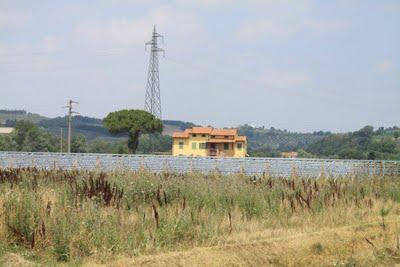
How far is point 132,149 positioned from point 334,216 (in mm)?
59472

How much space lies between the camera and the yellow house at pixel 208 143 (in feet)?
272

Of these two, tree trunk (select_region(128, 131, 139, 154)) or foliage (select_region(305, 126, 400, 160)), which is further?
foliage (select_region(305, 126, 400, 160))

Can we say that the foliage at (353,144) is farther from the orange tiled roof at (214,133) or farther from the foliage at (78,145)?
the foliage at (78,145)

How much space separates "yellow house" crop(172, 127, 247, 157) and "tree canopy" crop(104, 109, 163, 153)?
10.9m

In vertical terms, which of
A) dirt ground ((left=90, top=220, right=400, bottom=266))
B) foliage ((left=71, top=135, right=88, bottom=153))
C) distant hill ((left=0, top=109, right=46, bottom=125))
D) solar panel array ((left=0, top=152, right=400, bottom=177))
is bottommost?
dirt ground ((left=90, top=220, right=400, bottom=266))

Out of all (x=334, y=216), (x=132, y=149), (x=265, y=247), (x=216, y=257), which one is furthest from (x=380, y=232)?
(x=132, y=149)

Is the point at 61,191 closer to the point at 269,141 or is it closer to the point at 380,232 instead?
the point at 380,232

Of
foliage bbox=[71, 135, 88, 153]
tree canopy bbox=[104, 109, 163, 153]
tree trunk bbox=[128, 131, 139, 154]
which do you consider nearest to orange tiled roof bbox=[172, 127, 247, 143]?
Result: tree canopy bbox=[104, 109, 163, 153]

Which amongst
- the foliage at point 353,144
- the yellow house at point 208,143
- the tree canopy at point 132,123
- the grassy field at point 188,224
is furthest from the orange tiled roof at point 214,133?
the grassy field at point 188,224

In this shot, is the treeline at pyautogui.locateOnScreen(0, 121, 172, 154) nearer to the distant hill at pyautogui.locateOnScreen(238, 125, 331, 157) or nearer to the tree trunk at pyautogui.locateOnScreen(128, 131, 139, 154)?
the tree trunk at pyautogui.locateOnScreen(128, 131, 139, 154)

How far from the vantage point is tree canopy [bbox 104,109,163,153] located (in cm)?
7006

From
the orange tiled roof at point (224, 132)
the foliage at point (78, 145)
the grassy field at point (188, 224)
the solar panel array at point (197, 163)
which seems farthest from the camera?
the foliage at point (78, 145)

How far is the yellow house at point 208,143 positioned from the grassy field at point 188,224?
66.5m

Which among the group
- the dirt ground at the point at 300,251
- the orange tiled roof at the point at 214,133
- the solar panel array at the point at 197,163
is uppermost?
the orange tiled roof at the point at 214,133
